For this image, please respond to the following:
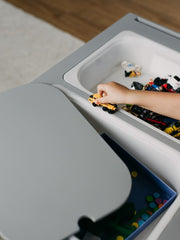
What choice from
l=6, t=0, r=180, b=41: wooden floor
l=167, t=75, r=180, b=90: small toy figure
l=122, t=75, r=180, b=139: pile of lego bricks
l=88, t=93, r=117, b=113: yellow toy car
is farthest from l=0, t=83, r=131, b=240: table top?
l=6, t=0, r=180, b=41: wooden floor

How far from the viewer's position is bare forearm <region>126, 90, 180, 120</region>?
0.73m

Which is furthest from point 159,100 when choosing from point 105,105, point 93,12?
point 93,12

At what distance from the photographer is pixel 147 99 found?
0.75 metres

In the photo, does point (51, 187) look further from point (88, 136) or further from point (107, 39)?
point (107, 39)

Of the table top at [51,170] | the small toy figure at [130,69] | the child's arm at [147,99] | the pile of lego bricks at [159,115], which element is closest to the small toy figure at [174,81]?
the pile of lego bricks at [159,115]

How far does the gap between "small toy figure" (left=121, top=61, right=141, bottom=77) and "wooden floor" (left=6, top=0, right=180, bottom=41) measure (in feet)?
3.04

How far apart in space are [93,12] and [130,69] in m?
1.22

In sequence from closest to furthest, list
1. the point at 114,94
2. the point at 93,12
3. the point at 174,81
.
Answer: the point at 114,94 < the point at 174,81 < the point at 93,12

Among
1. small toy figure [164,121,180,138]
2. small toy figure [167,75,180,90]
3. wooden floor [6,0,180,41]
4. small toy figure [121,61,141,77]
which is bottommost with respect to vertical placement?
small toy figure [164,121,180,138]

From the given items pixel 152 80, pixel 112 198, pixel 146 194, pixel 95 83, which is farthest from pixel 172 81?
pixel 112 198

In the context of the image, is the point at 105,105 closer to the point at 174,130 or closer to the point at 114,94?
the point at 114,94

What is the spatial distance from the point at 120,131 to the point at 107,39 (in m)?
0.37

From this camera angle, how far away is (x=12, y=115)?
75 centimetres

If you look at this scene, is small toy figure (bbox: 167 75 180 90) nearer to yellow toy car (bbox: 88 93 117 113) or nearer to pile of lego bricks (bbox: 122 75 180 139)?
pile of lego bricks (bbox: 122 75 180 139)
